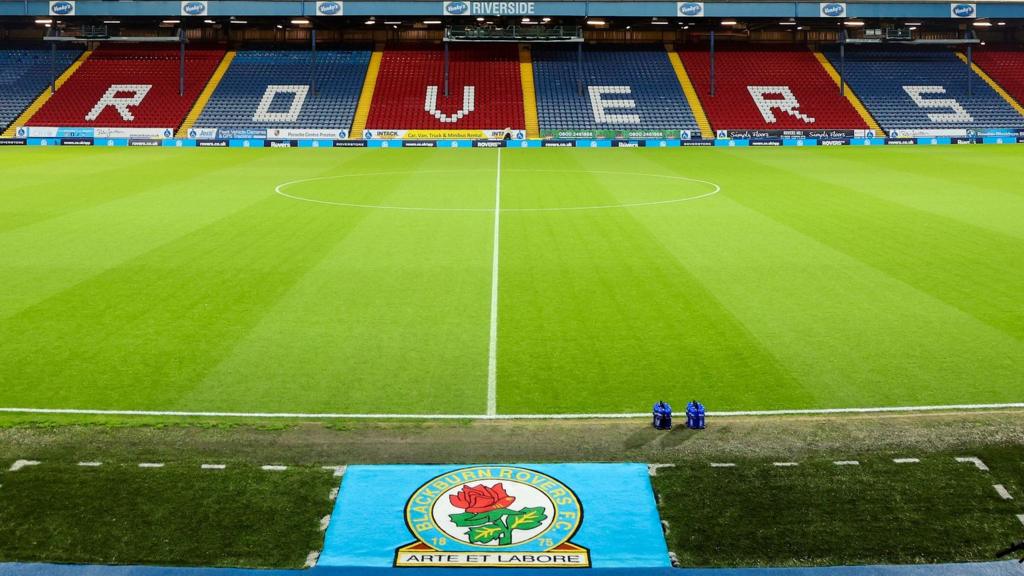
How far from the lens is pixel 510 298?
1491 cm

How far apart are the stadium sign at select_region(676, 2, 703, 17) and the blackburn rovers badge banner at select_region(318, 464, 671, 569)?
173 feet

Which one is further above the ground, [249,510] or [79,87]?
[79,87]

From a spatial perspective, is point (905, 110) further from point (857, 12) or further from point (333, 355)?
point (333, 355)

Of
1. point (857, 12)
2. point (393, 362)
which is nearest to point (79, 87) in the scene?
point (857, 12)

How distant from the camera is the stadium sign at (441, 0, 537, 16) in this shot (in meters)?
54.8

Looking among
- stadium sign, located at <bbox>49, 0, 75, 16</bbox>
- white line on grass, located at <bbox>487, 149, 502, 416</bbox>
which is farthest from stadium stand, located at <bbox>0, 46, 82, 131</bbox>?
white line on grass, located at <bbox>487, 149, 502, 416</bbox>

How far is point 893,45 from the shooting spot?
208 feet

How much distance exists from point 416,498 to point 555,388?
365 centimetres

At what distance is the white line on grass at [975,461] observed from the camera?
308 inches

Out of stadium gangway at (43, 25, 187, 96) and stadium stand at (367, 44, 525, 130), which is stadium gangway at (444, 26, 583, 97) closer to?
stadium stand at (367, 44, 525, 130)

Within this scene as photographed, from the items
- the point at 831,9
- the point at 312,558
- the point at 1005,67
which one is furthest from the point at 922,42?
the point at 312,558

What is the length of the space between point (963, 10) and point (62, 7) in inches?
2258

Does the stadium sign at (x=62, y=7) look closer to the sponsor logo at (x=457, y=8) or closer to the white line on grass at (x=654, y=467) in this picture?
the sponsor logo at (x=457, y=8)

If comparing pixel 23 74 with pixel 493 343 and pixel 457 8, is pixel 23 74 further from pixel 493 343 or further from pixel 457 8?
pixel 493 343
